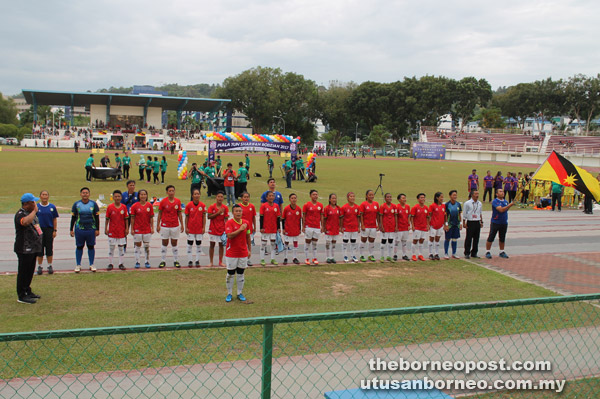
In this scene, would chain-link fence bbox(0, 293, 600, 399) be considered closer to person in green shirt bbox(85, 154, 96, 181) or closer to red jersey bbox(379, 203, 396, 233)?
red jersey bbox(379, 203, 396, 233)

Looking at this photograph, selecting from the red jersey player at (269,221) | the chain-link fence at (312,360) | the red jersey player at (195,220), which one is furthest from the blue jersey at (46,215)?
the red jersey player at (269,221)

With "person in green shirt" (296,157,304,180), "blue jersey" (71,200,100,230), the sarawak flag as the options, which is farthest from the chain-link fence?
"person in green shirt" (296,157,304,180)

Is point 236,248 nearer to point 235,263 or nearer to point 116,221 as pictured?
point 235,263

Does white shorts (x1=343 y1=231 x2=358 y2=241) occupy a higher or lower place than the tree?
lower

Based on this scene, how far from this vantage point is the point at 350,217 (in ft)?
40.8

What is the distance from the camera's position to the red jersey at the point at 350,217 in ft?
40.6

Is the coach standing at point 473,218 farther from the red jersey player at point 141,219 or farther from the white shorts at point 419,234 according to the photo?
the red jersey player at point 141,219

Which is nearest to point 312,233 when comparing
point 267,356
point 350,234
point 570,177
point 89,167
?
point 350,234

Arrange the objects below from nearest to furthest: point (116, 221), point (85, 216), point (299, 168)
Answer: point (85, 216)
point (116, 221)
point (299, 168)

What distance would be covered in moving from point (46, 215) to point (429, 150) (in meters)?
69.5

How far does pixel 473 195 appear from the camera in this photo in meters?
13.4

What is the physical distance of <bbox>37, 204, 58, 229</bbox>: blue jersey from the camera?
32.9ft

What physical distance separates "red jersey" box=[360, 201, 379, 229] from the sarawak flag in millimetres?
4184

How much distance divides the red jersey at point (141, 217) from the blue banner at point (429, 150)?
216ft
